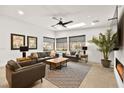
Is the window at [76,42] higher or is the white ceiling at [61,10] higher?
the white ceiling at [61,10]

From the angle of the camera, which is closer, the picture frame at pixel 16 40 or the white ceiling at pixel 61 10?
the white ceiling at pixel 61 10

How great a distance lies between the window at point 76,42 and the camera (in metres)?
7.04

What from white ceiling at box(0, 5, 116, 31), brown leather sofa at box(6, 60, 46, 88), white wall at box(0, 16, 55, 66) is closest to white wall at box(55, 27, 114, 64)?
white ceiling at box(0, 5, 116, 31)

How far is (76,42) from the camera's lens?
735cm

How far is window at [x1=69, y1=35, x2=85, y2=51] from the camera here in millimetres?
7039

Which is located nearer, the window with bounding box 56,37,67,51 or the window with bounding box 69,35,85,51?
the window with bounding box 69,35,85,51

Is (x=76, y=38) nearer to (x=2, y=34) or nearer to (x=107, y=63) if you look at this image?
(x=107, y=63)

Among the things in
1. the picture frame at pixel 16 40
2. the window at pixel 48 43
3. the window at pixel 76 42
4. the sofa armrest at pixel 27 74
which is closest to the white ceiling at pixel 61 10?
the picture frame at pixel 16 40

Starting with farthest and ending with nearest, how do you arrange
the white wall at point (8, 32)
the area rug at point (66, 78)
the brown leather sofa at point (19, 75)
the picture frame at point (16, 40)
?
1. the picture frame at point (16, 40)
2. the white wall at point (8, 32)
3. the area rug at point (66, 78)
4. the brown leather sofa at point (19, 75)

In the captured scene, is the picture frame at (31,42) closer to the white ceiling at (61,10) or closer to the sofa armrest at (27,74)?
the white ceiling at (61,10)

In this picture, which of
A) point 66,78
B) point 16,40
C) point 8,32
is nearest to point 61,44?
point 16,40

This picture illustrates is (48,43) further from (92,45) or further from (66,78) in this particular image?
(66,78)

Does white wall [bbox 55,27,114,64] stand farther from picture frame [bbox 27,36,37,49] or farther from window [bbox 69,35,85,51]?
picture frame [bbox 27,36,37,49]

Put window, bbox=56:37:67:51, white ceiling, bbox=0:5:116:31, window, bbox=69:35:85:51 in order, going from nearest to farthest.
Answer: white ceiling, bbox=0:5:116:31 < window, bbox=69:35:85:51 < window, bbox=56:37:67:51
